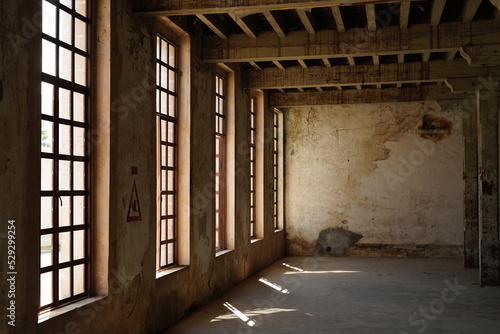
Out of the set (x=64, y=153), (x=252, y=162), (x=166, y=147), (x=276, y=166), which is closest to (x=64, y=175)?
(x=64, y=153)

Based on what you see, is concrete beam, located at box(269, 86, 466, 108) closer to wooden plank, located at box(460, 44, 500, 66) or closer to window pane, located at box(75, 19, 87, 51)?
wooden plank, located at box(460, 44, 500, 66)

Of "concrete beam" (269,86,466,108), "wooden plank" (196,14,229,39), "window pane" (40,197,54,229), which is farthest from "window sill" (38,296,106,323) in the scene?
"concrete beam" (269,86,466,108)

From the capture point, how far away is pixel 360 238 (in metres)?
15.1

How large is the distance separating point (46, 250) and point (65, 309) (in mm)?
572

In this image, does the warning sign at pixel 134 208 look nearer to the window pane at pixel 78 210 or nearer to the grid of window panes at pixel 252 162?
the window pane at pixel 78 210

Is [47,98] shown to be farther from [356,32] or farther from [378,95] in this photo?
[378,95]

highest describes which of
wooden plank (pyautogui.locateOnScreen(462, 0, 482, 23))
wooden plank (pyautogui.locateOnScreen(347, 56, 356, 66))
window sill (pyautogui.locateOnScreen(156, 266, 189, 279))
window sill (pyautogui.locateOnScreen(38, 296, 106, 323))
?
wooden plank (pyautogui.locateOnScreen(462, 0, 482, 23))

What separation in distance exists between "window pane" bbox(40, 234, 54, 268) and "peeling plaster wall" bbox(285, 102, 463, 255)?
11.0 m

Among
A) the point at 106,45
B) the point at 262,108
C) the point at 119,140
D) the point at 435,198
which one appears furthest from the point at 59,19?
the point at 435,198

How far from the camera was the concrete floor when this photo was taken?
721 centimetres

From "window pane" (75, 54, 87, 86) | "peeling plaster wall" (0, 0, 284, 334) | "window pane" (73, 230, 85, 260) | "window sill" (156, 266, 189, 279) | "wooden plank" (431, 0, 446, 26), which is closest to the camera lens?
"peeling plaster wall" (0, 0, 284, 334)

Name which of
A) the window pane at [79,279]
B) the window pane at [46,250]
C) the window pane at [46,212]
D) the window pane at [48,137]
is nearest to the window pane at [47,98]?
the window pane at [48,137]

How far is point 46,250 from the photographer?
4.93 metres

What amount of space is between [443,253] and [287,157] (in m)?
5.10
